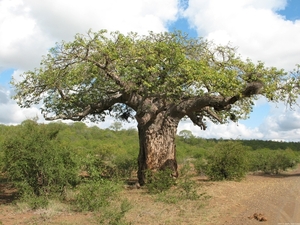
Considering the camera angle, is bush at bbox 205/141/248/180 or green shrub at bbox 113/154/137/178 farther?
green shrub at bbox 113/154/137/178

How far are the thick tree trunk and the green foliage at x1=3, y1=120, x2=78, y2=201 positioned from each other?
3.49 m

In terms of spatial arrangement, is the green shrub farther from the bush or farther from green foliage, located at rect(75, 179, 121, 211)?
green foliage, located at rect(75, 179, 121, 211)

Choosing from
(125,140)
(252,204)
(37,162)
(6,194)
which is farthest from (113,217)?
(125,140)

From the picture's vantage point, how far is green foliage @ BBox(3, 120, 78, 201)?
934 cm

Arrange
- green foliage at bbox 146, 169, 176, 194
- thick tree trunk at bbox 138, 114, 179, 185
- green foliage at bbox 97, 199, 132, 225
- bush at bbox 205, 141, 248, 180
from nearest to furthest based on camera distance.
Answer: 1. green foliage at bbox 97, 199, 132, 225
2. green foliage at bbox 146, 169, 176, 194
3. thick tree trunk at bbox 138, 114, 179, 185
4. bush at bbox 205, 141, 248, 180

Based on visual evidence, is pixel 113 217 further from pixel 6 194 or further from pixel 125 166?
pixel 125 166

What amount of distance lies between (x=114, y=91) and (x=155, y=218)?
18.9ft

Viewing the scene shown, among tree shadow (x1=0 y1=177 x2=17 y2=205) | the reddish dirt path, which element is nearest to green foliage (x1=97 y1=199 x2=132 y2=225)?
the reddish dirt path

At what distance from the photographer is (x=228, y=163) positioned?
49.4ft

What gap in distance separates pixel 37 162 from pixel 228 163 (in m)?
8.49

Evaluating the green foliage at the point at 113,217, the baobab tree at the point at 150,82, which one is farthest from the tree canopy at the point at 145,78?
the green foliage at the point at 113,217

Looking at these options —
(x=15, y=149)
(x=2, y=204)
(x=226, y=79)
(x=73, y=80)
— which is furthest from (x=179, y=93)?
(x=2, y=204)

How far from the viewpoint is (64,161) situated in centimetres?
988

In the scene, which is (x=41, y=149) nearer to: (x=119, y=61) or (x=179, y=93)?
(x=119, y=61)
